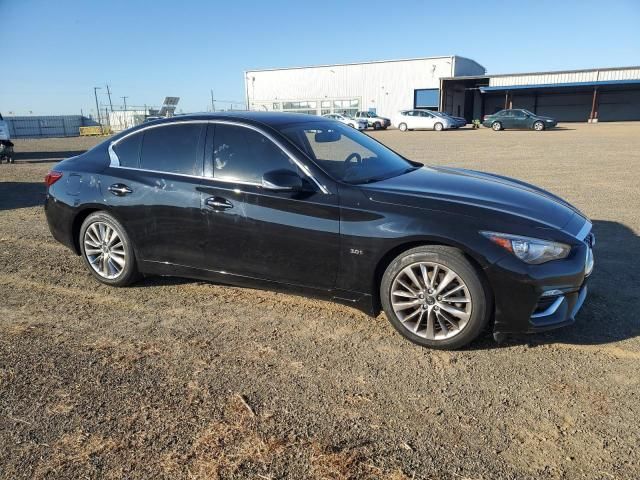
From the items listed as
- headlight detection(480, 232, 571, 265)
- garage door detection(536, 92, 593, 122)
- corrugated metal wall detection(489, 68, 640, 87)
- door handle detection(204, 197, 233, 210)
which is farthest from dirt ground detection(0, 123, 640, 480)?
garage door detection(536, 92, 593, 122)

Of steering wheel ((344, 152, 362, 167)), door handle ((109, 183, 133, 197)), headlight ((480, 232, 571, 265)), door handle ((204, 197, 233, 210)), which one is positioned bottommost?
headlight ((480, 232, 571, 265))

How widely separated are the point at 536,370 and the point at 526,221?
3.23ft

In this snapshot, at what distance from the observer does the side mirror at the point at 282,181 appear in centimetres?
366

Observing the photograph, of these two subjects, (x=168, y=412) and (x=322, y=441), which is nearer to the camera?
(x=322, y=441)

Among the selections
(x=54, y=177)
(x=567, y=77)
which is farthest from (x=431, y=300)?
(x=567, y=77)

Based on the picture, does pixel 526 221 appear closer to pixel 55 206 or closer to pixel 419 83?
pixel 55 206

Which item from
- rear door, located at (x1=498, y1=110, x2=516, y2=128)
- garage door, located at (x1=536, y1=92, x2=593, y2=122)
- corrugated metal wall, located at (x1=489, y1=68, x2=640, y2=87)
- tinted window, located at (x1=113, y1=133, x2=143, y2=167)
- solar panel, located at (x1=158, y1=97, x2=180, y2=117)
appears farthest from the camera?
garage door, located at (x1=536, y1=92, x2=593, y2=122)

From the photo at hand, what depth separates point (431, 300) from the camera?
3.45 m

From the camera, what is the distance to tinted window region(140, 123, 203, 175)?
4312mm

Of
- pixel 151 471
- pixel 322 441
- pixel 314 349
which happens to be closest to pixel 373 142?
pixel 314 349

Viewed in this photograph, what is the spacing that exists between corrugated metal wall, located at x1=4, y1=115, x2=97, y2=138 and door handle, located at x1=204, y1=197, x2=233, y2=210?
163 ft

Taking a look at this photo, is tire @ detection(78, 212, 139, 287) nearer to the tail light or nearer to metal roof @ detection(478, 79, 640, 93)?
the tail light

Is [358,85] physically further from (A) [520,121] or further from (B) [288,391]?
(B) [288,391]

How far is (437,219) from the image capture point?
11.1 ft
